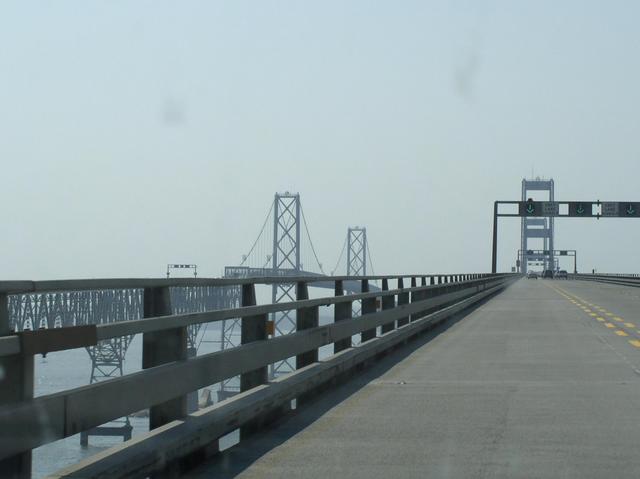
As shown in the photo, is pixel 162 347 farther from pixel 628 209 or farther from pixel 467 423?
pixel 628 209

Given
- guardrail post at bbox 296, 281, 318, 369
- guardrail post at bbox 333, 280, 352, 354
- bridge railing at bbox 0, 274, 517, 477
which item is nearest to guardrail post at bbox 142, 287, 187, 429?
bridge railing at bbox 0, 274, 517, 477

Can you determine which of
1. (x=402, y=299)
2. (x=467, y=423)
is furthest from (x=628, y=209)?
(x=467, y=423)

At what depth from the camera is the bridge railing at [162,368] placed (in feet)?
17.5

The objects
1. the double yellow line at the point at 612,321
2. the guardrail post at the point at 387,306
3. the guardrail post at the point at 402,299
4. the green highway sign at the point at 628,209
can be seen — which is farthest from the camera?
the green highway sign at the point at 628,209

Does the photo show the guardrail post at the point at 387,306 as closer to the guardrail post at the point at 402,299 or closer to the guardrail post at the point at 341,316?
the guardrail post at the point at 402,299

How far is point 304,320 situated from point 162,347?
4.58 metres

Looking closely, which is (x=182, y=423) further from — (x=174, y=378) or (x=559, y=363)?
(x=559, y=363)

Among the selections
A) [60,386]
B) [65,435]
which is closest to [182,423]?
[60,386]

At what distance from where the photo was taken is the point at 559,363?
51.6 feet

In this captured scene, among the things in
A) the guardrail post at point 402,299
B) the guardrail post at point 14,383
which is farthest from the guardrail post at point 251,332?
the guardrail post at point 402,299

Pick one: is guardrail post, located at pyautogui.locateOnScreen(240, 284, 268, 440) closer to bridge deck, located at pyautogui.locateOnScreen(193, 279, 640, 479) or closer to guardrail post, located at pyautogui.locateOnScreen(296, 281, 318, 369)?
bridge deck, located at pyautogui.locateOnScreen(193, 279, 640, 479)

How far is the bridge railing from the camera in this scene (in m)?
5.33

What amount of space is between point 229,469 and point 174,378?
0.75m

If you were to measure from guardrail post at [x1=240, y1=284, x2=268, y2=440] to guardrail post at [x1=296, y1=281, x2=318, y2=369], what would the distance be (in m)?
1.75
